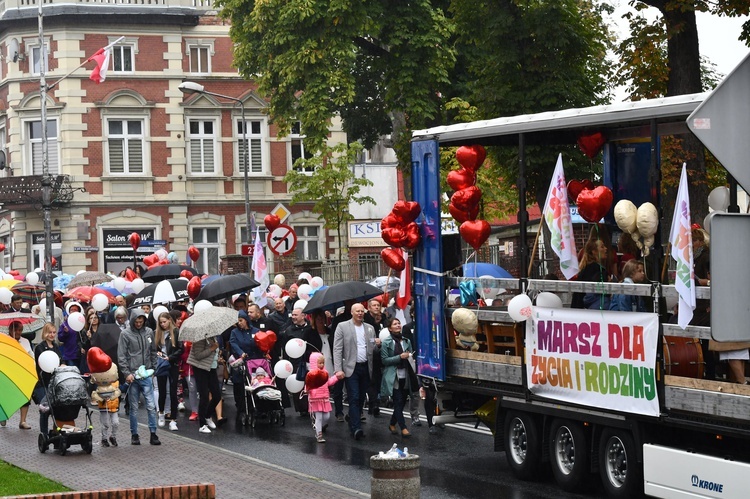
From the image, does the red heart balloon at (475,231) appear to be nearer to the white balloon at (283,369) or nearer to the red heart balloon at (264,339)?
the white balloon at (283,369)

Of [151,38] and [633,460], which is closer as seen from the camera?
[633,460]

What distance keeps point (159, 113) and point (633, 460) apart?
41.1 m

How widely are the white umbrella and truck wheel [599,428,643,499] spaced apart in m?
7.86

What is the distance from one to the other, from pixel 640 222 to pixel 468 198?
10.4ft

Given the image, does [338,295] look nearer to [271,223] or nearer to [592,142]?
[592,142]

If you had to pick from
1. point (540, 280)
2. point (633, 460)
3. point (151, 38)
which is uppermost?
point (151, 38)

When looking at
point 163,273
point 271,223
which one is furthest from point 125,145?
point 271,223

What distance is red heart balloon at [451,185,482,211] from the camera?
15.2 metres

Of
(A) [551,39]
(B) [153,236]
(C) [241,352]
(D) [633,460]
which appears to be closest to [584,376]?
(D) [633,460]

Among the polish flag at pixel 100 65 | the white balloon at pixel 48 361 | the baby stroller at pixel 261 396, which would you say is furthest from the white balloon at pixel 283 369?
the polish flag at pixel 100 65

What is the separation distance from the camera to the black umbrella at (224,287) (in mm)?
24266

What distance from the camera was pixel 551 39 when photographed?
26.1 metres

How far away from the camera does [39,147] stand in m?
51.7

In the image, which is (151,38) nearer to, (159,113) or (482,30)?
(159,113)
